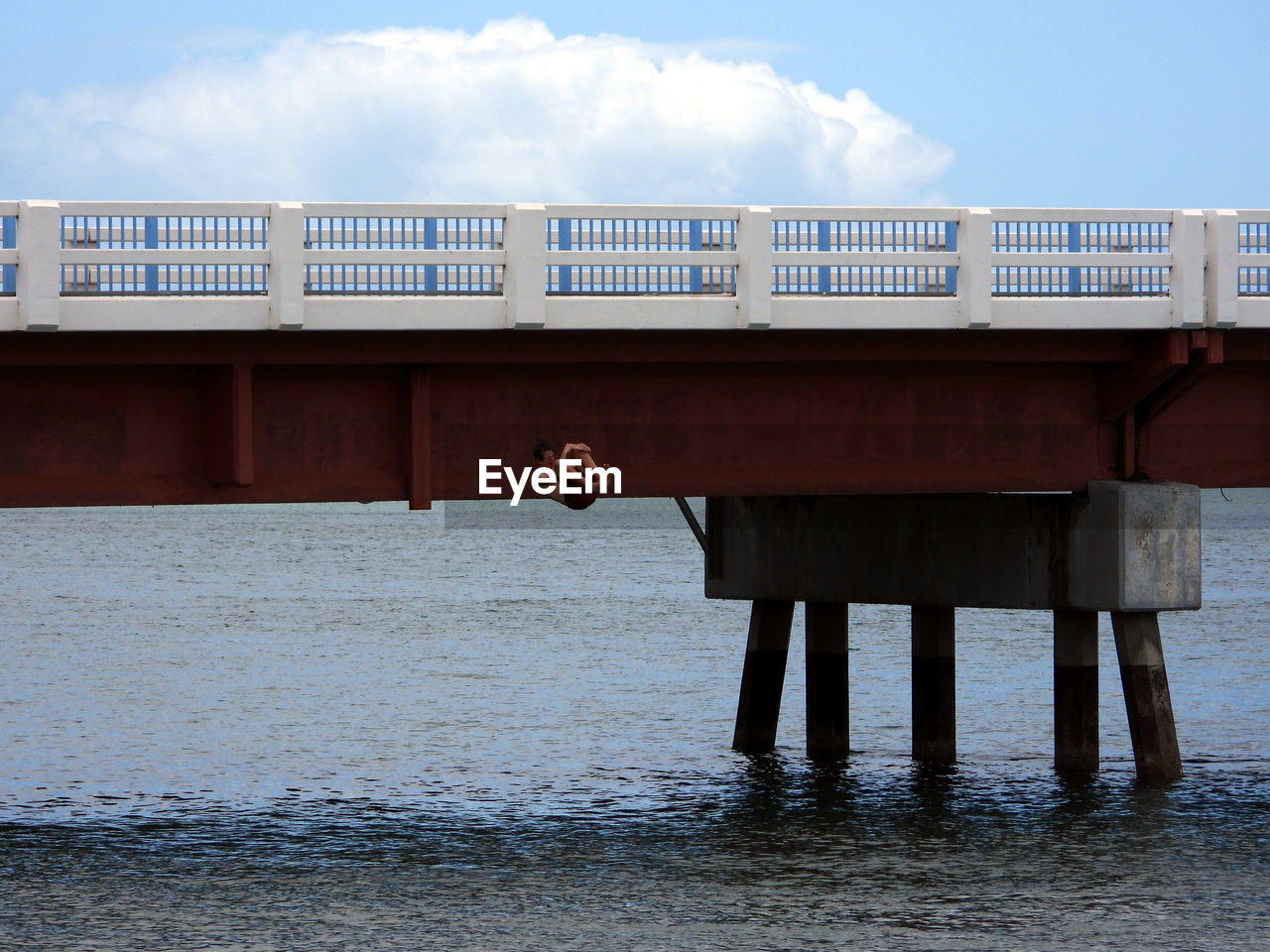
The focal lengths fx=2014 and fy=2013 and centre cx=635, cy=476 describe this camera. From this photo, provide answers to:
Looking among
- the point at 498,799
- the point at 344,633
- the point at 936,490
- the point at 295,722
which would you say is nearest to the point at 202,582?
the point at 344,633

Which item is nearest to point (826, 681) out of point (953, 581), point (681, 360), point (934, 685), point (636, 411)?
point (934, 685)

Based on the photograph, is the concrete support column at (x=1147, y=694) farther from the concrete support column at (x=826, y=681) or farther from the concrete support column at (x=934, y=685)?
the concrete support column at (x=826, y=681)

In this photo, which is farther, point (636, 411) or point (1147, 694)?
point (1147, 694)

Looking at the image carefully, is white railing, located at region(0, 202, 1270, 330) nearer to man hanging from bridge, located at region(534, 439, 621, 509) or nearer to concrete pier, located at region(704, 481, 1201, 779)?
man hanging from bridge, located at region(534, 439, 621, 509)

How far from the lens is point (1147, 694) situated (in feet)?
106

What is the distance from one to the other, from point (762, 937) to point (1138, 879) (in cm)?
635

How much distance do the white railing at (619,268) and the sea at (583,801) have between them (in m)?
7.67

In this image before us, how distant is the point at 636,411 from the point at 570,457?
157 centimetres

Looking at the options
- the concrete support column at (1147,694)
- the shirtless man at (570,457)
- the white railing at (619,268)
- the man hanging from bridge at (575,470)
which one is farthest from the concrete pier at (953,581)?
the shirtless man at (570,457)

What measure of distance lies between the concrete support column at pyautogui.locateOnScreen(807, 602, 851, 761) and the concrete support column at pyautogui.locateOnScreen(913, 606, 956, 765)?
5.22 ft

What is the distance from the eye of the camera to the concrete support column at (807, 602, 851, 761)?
38.5m

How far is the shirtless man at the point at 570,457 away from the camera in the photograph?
26109 mm

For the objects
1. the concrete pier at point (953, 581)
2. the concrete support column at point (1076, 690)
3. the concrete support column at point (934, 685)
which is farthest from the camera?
the concrete support column at point (934, 685)

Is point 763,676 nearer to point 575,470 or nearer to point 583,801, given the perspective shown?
point 583,801
